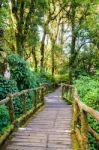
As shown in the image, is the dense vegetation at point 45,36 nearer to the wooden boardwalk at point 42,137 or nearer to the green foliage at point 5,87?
the green foliage at point 5,87

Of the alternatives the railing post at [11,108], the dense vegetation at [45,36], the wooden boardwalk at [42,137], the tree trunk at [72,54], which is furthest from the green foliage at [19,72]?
the tree trunk at [72,54]

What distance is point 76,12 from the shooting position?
4381 cm

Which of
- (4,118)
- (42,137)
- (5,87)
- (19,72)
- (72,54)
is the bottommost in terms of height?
(42,137)

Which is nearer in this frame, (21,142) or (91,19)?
(21,142)

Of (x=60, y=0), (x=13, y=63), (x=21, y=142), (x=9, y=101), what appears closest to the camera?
(x=21, y=142)

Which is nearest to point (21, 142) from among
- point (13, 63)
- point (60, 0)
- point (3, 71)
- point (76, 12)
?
point (3, 71)

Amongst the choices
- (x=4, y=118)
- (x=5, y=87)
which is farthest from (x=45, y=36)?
(x=4, y=118)

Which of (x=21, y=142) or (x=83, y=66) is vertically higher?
(x=83, y=66)

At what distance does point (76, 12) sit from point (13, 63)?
28.2 m

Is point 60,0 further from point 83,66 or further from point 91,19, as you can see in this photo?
point 83,66

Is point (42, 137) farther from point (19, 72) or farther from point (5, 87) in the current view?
point (19, 72)

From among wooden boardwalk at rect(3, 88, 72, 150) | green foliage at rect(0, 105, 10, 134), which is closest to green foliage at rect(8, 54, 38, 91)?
wooden boardwalk at rect(3, 88, 72, 150)

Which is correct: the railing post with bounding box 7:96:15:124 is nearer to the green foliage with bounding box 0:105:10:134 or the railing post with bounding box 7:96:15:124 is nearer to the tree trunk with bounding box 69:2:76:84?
the green foliage with bounding box 0:105:10:134

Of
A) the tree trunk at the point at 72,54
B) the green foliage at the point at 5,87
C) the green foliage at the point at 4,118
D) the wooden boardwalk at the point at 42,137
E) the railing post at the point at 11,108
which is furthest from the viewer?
the tree trunk at the point at 72,54
